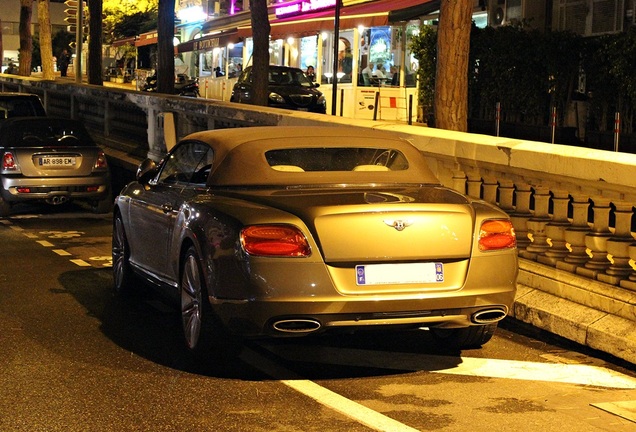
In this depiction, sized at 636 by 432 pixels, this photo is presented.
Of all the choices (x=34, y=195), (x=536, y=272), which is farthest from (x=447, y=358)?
(x=34, y=195)

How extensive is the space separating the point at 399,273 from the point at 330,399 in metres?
0.88

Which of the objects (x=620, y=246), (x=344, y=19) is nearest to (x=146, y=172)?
(x=620, y=246)

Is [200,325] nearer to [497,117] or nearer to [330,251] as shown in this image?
[330,251]

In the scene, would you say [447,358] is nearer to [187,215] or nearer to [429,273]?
[429,273]

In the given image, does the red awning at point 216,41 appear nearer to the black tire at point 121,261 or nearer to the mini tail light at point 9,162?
the mini tail light at point 9,162

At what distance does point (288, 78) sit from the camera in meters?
35.8

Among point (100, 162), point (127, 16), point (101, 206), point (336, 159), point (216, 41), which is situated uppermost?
point (127, 16)

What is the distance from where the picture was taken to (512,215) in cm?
952

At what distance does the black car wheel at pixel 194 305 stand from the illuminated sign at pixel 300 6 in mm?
34420

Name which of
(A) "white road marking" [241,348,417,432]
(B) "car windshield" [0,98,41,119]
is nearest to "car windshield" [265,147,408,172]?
(A) "white road marking" [241,348,417,432]

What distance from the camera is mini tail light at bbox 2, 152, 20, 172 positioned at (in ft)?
53.0

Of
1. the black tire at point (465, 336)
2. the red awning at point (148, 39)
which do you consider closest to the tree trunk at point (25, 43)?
the red awning at point (148, 39)

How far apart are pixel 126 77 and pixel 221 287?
74.4 metres

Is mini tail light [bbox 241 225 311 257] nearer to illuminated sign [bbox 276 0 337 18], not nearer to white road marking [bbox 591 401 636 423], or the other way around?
white road marking [bbox 591 401 636 423]
